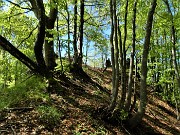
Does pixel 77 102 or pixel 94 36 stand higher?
pixel 94 36

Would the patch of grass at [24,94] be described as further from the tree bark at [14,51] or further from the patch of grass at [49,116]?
the patch of grass at [49,116]

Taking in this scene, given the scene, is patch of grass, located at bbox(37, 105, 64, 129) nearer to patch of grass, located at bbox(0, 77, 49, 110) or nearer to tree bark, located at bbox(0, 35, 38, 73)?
patch of grass, located at bbox(0, 77, 49, 110)

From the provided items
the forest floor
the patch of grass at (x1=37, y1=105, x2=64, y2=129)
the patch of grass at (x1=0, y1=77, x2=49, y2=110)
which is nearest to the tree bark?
the patch of grass at (x1=0, y1=77, x2=49, y2=110)

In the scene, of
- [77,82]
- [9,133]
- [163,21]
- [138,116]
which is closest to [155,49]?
[163,21]

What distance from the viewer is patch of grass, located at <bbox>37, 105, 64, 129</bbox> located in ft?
28.8

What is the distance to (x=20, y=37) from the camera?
14.4 m

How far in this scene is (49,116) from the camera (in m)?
8.99

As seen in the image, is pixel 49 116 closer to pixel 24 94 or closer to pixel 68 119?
pixel 68 119

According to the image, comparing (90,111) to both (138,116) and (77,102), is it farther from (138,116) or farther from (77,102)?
(138,116)

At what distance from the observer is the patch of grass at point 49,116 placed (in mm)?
8766

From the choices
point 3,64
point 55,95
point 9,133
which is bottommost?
point 9,133

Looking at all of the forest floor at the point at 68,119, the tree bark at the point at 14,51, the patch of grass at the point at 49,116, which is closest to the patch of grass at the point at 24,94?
the forest floor at the point at 68,119

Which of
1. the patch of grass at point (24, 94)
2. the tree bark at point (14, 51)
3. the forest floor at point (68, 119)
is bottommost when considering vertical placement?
the forest floor at point (68, 119)

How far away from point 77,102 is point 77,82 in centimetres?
326
